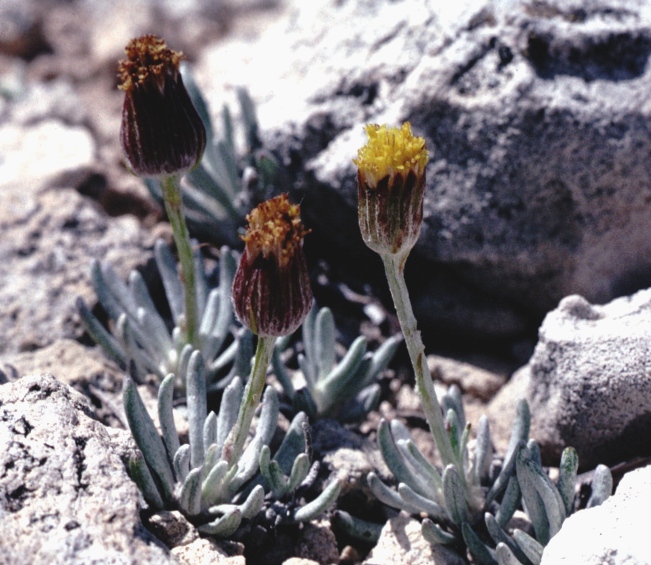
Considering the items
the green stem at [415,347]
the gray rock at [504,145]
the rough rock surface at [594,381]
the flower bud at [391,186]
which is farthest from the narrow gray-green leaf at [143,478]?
the gray rock at [504,145]

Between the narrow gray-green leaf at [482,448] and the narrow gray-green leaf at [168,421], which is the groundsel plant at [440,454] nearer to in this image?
the narrow gray-green leaf at [482,448]

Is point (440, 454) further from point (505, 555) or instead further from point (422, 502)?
point (505, 555)

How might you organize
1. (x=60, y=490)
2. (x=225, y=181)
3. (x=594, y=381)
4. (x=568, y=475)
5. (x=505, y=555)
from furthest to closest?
(x=225, y=181)
(x=594, y=381)
(x=568, y=475)
(x=505, y=555)
(x=60, y=490)

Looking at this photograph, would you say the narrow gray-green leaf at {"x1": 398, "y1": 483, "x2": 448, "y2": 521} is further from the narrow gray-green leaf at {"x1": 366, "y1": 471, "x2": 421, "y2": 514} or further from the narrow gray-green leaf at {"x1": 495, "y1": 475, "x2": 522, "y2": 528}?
the narrow gray-green leaf at {"x1": 495, "y1": 475, "x2": 522, "y2": 528}

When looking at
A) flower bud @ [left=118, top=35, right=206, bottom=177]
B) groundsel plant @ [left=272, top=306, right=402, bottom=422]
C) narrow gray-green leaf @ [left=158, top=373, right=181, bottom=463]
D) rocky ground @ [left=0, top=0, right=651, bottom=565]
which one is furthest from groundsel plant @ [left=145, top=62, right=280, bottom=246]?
narrow gray-green leaf @ [left=158, top=373, right=181, bottom=463]

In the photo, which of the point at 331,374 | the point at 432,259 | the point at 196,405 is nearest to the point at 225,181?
the point at 432,259

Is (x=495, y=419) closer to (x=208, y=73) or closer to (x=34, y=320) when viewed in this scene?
(x=34, y=320)
